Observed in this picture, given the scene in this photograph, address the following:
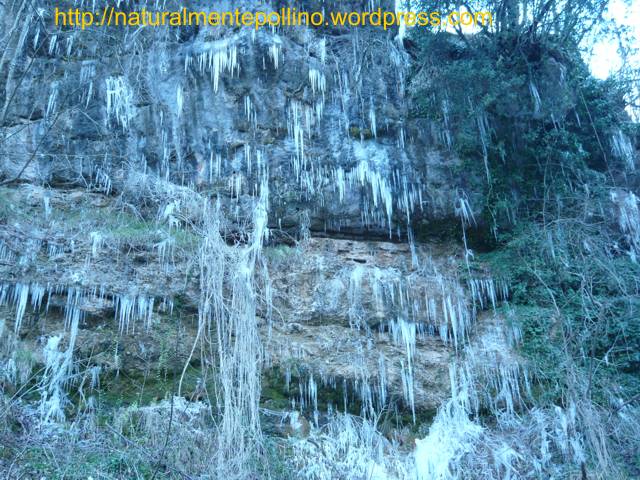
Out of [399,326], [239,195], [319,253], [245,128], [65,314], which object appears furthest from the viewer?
[245,128]

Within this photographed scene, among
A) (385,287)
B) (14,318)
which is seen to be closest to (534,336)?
(385,287)

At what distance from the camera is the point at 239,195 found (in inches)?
377

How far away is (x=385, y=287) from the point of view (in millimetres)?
9031

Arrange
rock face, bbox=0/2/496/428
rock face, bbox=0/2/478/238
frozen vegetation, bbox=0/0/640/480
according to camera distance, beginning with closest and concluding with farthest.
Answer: frozen vegetation, bbox=0/0/640/480 < rock face, bbox=0/2/496/428 < rock face, bbox=0/2/478/238

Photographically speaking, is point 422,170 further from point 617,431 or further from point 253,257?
point 617,431

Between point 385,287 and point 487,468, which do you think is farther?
point 385,287

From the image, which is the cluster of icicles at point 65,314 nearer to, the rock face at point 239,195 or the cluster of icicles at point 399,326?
the rock face at point 239,195

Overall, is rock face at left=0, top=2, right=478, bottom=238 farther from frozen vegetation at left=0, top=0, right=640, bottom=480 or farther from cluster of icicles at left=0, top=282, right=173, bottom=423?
cluster of icicles at left=0, top=282, right=173, bottom=423

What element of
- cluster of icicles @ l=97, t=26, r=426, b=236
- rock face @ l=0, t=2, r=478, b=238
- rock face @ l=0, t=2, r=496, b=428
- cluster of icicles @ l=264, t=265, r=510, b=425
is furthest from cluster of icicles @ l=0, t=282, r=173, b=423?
cluster of icicles @ l=97, t=26, r=426, b=236

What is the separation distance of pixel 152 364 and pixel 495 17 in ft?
24.6

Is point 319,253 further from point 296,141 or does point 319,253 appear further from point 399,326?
point 296,141

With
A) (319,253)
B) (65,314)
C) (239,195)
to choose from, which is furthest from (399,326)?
(65,314)

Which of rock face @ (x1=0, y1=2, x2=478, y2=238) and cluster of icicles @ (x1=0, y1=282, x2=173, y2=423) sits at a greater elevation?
rock face @ (x1=0, y1=2, x2=478, y2=238)

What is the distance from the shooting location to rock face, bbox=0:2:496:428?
27.0 feet
